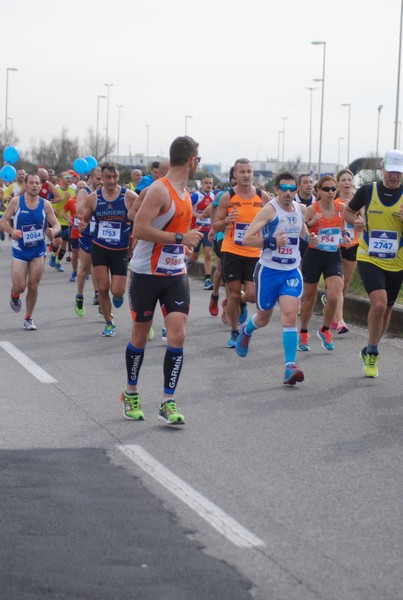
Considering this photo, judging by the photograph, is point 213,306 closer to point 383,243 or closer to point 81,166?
point 383,243

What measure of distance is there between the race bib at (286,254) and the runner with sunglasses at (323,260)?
188 cm

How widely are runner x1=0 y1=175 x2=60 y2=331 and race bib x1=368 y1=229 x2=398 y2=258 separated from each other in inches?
182

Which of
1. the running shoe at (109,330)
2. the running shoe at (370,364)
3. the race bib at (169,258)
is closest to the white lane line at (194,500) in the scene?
the race bib at (169,258)

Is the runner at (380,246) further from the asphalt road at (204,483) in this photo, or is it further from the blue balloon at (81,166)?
the blue balloon at (81,166)

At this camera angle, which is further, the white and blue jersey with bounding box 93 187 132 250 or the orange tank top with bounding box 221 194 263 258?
the white and blue jersey with bounding box 93 187 132 250

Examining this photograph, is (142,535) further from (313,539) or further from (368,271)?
(368,271)

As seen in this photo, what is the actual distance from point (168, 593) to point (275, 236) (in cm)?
587

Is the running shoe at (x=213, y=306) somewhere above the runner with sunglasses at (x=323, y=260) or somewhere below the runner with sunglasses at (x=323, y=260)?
below

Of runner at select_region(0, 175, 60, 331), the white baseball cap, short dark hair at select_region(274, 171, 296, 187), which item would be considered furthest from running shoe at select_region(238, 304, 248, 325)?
the white baseball cap

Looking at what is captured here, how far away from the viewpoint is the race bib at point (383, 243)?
33.8 ft

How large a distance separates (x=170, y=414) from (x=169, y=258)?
110cm

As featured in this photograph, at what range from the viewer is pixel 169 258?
8.15 metres

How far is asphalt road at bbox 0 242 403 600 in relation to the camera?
16.0 feet

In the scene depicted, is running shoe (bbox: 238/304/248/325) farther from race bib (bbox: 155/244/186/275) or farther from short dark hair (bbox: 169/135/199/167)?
short dark hair (bbox: 169/135/199/167)
